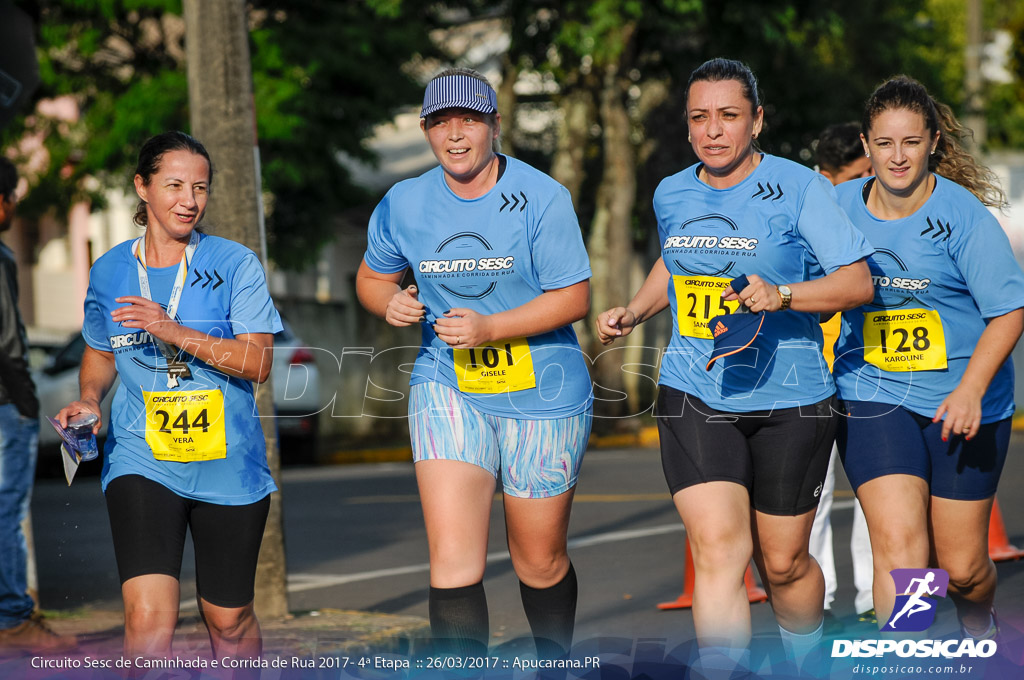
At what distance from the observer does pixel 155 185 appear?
453 centimetres

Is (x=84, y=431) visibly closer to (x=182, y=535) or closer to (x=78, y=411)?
(x=78, y=411)

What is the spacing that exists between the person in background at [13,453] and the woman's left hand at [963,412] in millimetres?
4089

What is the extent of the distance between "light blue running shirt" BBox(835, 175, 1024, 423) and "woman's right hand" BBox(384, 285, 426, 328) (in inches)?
64.9

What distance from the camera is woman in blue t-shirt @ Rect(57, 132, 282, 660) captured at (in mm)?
4344

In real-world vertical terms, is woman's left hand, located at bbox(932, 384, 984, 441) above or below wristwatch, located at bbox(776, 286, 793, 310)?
below

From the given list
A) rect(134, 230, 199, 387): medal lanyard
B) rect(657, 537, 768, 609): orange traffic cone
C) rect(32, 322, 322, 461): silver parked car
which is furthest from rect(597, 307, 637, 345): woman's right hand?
rect(32, 322, 322, 461): silver parked car

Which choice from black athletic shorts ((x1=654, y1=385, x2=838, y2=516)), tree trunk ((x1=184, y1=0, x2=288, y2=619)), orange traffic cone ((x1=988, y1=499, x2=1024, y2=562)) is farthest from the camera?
orange traffic cone ((x1=988, y1=499, x2=1024, y2=562))

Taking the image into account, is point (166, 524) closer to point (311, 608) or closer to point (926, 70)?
point (311, 608)

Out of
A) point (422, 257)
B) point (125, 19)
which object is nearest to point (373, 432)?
point (125, 19)

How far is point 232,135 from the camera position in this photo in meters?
6.48

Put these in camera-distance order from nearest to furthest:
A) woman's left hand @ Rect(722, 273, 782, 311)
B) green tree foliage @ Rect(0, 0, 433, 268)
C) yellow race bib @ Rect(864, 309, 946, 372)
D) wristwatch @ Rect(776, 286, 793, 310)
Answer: woman's left hand @ Rect(722, 273, 782, 311)
wristwatch @ Rect(776, 286, 793, 310)
yellow race bib @ Rect(864, 309, 946, 372)
green tree foliage @ Rect(0, 0, 433, 268)

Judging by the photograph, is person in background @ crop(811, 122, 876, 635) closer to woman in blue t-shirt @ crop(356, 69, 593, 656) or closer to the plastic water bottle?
woman in blue t-shirt @ crop(356, 69, 593, 656)

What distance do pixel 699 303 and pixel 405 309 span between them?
1.05m

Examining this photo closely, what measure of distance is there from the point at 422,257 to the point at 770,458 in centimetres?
144
